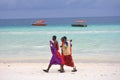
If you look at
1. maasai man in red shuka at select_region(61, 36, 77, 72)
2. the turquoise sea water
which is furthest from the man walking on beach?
the turquoise sea water

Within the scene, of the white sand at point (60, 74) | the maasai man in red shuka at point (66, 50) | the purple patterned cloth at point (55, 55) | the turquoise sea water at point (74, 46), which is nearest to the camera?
the white sand at point (60, 74)

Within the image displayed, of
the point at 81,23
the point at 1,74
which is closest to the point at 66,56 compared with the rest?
the point at 1,74

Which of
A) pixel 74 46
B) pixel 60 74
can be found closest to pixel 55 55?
pixel 60 74

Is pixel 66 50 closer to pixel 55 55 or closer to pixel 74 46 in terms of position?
pixel 55 55

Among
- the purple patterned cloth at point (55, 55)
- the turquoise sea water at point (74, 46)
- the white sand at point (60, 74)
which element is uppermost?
the purple patterned cloth at point (55, 55)

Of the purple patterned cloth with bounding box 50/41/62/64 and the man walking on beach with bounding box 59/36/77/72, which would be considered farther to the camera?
the man walking on beach with bounding box 59/36/77/72

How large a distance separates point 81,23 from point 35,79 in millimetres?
50158

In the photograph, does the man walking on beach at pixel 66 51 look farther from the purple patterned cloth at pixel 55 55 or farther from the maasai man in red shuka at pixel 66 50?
the purple patterned cloth at pixel 55 55

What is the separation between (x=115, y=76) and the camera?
32.0ft

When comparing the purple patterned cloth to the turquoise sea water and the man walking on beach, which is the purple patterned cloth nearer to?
the man walking on beach

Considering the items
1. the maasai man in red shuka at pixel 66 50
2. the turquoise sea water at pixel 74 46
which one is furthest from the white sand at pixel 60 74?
the turquoise sea water at pixel 74 46

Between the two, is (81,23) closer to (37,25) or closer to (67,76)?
(37,25)

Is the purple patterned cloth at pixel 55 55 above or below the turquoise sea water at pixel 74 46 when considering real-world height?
above

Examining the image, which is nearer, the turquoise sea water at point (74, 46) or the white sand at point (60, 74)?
the white sand at point (60, 74)
